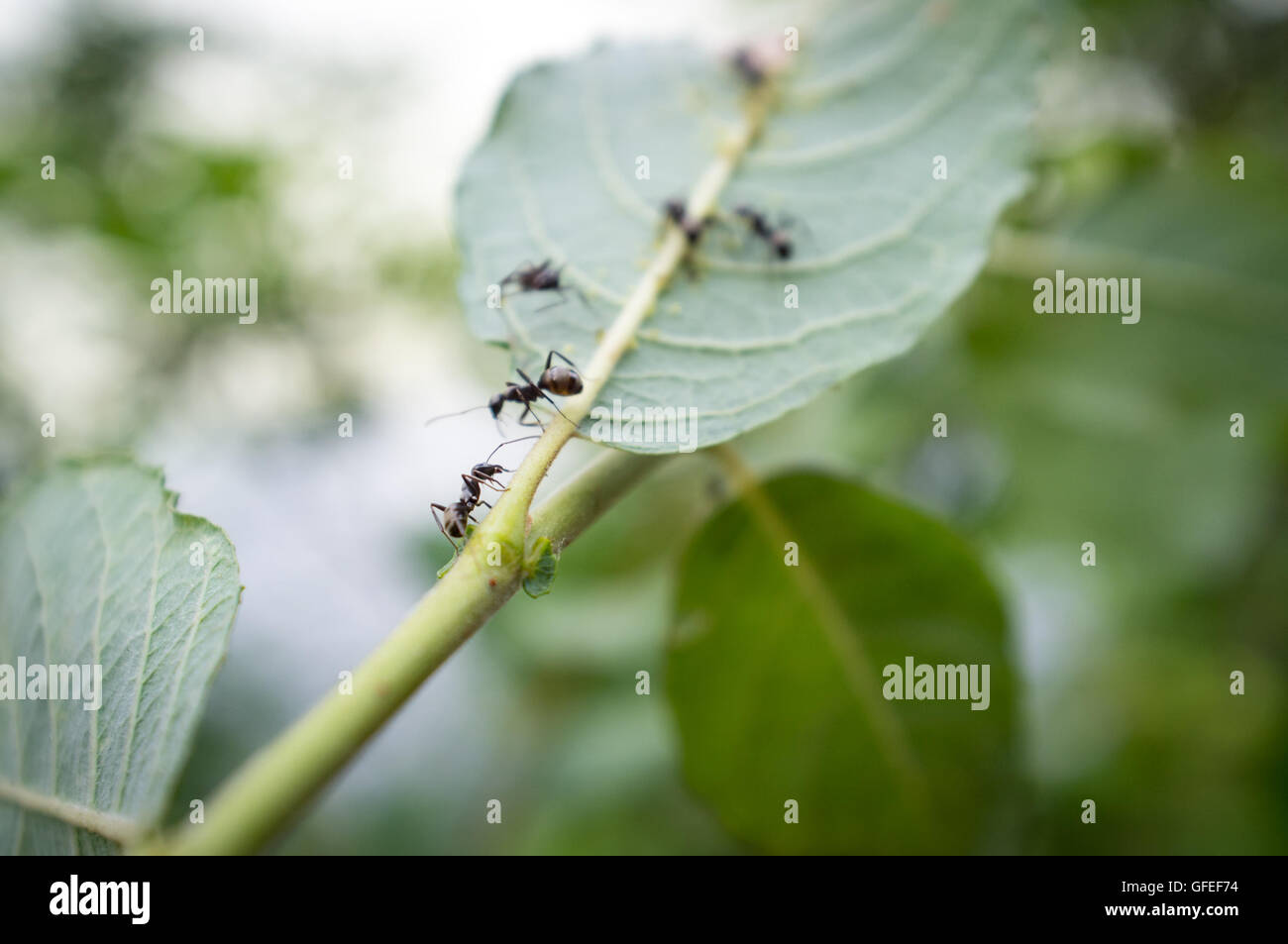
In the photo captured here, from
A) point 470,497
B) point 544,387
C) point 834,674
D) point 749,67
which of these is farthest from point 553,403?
point 749,67

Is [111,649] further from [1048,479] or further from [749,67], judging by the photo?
[1048,479]

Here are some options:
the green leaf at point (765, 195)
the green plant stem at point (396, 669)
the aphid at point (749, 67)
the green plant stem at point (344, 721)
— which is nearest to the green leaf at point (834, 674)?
the green leaf at point (765, 195)

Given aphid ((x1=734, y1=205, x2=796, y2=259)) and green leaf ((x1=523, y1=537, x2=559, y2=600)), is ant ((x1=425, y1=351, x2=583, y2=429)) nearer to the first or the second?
green leaf ((x1=523, y1=537, x2=559, y2=600))

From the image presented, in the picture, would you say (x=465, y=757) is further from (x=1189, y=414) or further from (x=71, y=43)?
(x=71, y=43)

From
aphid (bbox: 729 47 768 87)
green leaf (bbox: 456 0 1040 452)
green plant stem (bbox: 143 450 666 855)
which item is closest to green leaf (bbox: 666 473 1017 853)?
green leaf (bbox: 456 0 1040 452)

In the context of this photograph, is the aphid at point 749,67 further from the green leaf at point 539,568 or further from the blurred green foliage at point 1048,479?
the green leaf at point 539,568

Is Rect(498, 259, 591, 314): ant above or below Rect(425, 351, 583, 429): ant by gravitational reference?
above

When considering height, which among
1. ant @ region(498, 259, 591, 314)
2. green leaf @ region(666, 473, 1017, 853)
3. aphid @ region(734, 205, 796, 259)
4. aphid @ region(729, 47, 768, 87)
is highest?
aphid @ region(729, 47, 768, 87)
